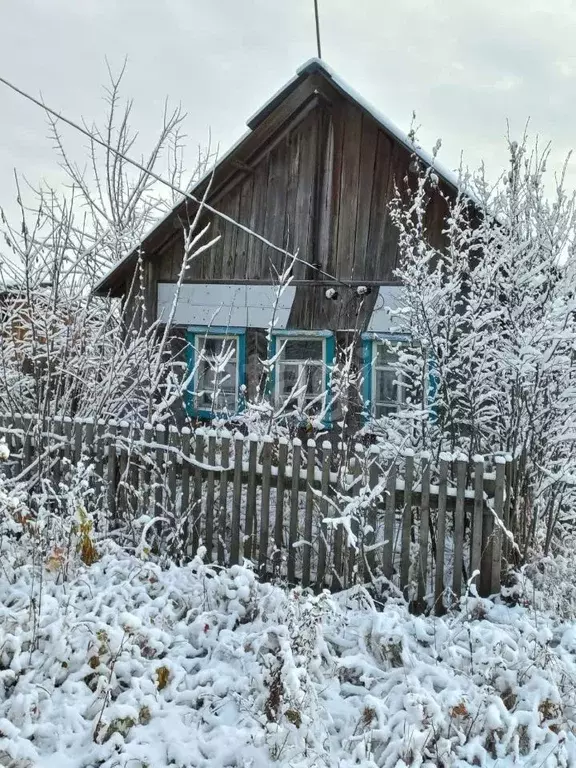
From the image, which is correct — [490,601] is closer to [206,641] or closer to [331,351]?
[206,641]

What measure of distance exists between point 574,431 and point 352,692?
3411 mm

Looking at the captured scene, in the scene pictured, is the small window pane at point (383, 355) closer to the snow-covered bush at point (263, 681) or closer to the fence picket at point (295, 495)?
the fence picket at point (295, 495)

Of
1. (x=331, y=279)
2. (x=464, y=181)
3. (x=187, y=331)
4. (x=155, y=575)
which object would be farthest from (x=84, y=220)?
(x=155, y=575)

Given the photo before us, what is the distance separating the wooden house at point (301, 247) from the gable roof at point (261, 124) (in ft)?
0.07

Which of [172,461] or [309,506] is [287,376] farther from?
[309,506]

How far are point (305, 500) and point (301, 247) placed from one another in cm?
536

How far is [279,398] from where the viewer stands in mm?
9250

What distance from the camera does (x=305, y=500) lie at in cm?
484

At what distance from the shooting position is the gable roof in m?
7.23

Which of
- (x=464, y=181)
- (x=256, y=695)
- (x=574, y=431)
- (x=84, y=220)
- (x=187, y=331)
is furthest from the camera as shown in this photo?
(x=84, y=220)

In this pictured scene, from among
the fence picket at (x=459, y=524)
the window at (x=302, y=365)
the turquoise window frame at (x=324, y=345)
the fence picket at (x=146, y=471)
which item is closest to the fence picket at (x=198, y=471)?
the fence picket at (x=146, y=471)

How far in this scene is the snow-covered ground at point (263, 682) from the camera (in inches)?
113

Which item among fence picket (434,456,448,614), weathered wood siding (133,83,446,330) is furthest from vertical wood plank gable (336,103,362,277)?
fence picket (434,456,448,614)

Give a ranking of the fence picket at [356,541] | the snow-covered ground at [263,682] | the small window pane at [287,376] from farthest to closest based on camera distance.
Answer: the small window pane at [287,376]
the fence picket at [356,541]
the snow-covered ground at [263,682]
